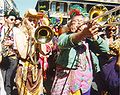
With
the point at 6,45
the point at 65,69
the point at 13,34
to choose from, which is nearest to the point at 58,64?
the point at 65,69

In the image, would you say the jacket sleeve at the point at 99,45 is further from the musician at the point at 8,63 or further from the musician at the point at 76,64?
the musician at the point at 8,63

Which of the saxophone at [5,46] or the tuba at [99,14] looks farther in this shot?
the saxophone at [5,46]

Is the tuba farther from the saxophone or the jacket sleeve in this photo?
the saxophone

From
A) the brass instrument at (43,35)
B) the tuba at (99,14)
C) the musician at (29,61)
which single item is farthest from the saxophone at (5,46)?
the tuba at (99,14)

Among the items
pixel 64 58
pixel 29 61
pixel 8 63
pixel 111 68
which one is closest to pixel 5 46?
pixel 8 63

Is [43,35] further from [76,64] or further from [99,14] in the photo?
[76,64]

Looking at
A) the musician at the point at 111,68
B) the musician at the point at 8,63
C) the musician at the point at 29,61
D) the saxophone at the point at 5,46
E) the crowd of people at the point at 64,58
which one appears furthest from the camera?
the musician at the point at 8,63

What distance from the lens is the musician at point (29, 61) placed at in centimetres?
725

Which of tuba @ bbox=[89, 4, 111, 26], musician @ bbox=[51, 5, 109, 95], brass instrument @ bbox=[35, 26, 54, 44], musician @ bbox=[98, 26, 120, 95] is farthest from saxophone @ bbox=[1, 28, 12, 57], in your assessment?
musician @ bbox=[51, 5, 109, 95]

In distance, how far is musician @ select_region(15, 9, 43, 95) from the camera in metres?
7.25

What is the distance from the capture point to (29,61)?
7.44 metres

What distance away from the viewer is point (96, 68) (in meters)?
5.52

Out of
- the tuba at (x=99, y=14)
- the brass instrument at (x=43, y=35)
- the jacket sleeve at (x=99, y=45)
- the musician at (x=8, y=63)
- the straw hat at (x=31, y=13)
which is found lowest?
the musician at (x=8, y=63)

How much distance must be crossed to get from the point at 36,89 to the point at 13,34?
966mm
